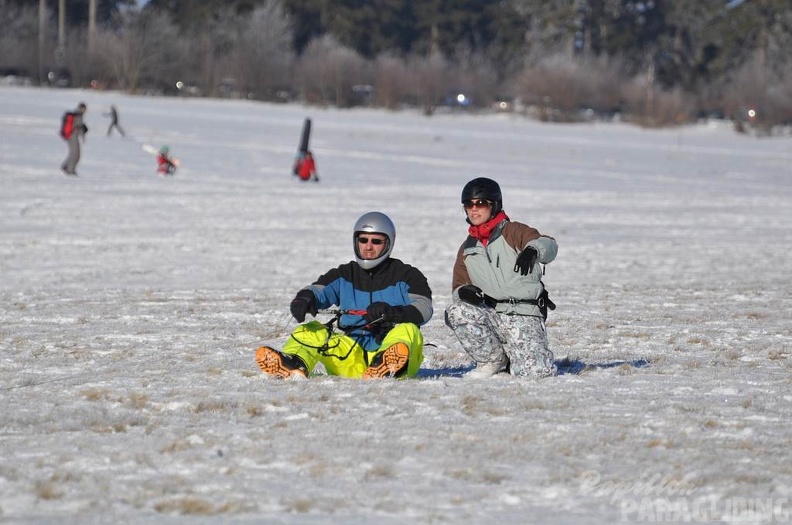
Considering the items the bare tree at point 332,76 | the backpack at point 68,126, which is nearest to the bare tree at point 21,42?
the bare tree at point 332,76

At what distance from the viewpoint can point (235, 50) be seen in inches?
3009

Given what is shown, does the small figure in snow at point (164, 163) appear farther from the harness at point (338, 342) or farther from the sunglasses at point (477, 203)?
the sunglasses at point (477, 203)

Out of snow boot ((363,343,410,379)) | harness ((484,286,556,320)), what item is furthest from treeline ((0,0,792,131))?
snow boot ((363,343,410,379))

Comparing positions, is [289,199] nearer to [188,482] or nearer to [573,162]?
[573,162]

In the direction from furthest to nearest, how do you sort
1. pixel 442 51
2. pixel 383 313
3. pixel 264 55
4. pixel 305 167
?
pixel 442 51 → pixel 264 55 → pixel 305 167 → pixel 383 313

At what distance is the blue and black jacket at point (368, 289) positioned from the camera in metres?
7.26

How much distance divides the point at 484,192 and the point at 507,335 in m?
0.85

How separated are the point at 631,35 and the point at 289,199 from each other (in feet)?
232

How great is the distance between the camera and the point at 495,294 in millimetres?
7180

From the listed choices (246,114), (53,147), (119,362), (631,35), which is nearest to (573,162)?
(53,147)

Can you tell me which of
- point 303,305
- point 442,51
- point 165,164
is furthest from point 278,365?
point 442,51

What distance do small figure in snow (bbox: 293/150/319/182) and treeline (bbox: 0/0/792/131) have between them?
37.9m

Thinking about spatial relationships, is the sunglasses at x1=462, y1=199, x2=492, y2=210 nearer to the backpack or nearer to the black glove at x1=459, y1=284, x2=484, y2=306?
the black glove at x1=459, y1=284, x2=484, y2=306

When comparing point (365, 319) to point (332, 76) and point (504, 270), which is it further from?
point (332, 76)
